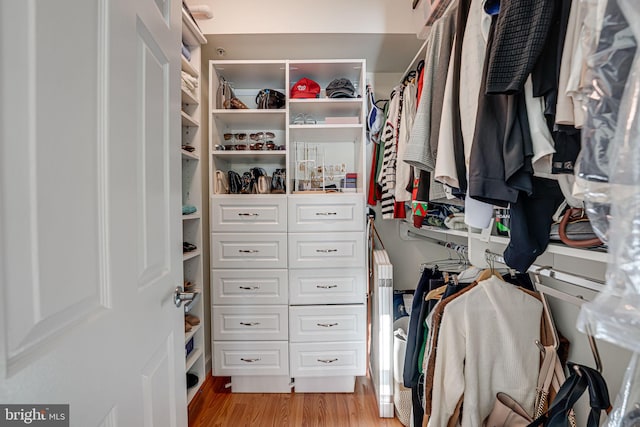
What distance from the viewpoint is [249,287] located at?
5.65 feet

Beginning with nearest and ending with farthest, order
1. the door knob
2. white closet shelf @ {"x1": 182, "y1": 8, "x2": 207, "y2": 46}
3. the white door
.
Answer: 1. the white door
2. the door knob
3. white closet shelf @ {"x1": 182, "y1": 8, "x2": 207, "y2": 46}

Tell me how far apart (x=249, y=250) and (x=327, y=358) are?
820 mm

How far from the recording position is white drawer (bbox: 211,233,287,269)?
1717 mm

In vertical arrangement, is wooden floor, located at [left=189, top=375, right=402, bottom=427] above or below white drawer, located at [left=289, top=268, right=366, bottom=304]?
below

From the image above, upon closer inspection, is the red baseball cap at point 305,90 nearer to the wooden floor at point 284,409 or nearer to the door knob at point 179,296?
the door knob at point 179,296

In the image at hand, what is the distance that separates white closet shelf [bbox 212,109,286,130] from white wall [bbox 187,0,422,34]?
1.48 feet

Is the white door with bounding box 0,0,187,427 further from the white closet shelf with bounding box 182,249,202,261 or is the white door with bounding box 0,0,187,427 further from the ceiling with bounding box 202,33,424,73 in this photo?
the ceiling with bounding box 202,33,424,73

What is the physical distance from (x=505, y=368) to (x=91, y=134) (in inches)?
52.1

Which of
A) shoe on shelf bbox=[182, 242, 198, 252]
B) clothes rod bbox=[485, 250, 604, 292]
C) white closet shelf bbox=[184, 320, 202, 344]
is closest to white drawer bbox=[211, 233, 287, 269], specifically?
shoe on shelf bbox=[182, 242, 198, 252]

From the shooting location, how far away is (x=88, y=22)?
1.47 feet

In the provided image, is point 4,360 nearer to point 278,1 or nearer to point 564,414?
point 564,414

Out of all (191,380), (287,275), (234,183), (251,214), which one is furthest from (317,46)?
(191,380)

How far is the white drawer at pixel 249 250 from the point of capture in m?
1.72

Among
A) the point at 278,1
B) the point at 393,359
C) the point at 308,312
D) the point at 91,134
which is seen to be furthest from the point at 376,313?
the point at 278,1
